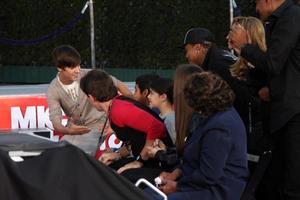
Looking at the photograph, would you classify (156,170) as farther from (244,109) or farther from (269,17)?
(269,17)

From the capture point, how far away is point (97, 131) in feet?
20.8

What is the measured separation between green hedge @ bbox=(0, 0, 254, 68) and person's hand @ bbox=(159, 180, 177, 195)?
9.75 metres

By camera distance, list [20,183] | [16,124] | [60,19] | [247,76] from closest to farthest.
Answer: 1. [20,183]
2. [247,76]
3. [16,124]
4. [60,19]

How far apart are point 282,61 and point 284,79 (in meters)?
0.17

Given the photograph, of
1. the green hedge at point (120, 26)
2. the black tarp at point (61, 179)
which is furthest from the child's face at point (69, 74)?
the green hedge at point (120, 26)

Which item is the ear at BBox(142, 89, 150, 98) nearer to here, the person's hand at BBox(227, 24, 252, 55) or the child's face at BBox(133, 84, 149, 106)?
the child's face at BBox(133, 84, 149, 106)

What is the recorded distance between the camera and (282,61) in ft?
15.5

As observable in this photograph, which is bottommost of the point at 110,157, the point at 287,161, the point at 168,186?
the point at 110,157

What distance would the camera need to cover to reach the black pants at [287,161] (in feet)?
15.7

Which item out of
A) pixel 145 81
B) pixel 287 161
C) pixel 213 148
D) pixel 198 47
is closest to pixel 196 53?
pixel 198 47

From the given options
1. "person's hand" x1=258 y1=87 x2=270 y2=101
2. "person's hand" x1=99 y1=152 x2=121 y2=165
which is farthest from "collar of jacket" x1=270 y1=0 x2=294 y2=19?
"person's hand" x1=99 y1=152 x2=121 y2=165

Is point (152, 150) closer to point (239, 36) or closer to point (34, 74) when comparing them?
point (239, 36)

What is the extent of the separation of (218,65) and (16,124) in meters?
2.28

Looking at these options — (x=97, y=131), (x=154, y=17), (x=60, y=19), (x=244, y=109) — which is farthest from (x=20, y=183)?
(x=60, y=19)
